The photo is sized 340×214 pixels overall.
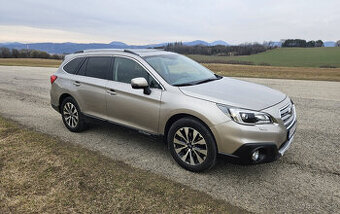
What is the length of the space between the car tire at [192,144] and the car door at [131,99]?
0.41 meters

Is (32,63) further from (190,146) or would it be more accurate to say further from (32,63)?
(190,146)

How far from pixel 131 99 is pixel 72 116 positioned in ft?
6.34

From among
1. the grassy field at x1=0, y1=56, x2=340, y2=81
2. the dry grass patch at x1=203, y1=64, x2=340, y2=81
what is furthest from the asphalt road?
the grassy field at x1=0, y1=56, x2=340, y2=81

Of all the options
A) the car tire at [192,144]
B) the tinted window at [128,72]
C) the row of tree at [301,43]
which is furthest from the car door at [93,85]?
the row of tree at [301,43]

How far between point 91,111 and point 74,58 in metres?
1.38

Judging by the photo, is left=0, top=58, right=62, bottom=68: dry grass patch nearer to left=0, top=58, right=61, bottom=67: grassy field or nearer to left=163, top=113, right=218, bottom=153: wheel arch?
left=0, top=58, right=61, bottom=67: grassy field

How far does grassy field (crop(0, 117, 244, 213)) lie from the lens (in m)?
2.76

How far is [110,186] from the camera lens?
3.16 meters

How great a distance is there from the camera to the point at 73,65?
5180 millimetres

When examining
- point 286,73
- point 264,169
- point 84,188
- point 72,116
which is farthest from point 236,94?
point 286,73

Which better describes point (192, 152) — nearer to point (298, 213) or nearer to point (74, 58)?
point (298, 213)

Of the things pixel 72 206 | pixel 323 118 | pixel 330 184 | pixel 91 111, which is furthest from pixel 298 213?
pixel 323 118

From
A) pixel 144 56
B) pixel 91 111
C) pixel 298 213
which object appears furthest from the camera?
pixel 91 111

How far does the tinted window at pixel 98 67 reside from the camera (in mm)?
4517
